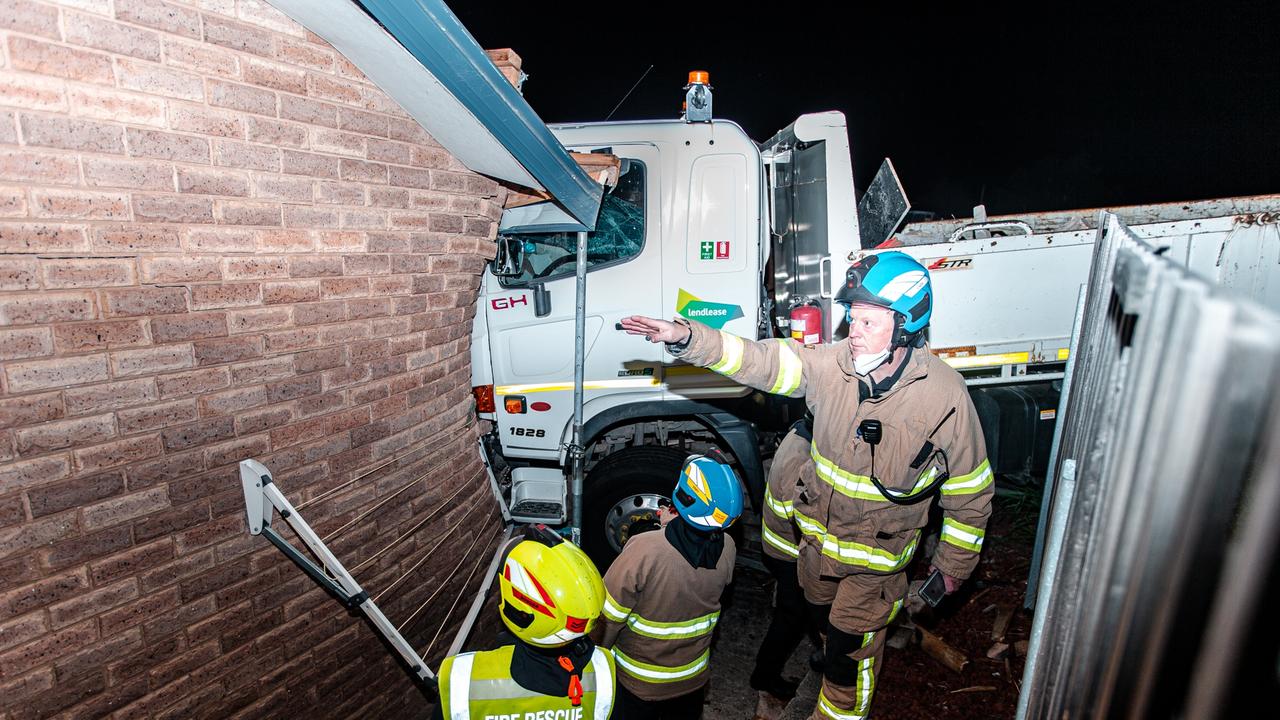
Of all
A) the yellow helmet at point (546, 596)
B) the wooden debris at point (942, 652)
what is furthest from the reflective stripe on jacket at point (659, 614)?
the wooden debris at point (942, 652)

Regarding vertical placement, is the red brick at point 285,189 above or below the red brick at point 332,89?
below

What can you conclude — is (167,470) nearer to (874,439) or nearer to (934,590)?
(874,439)

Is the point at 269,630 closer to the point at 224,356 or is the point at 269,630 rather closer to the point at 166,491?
the point at 166,491

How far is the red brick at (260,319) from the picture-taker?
2.22 meters

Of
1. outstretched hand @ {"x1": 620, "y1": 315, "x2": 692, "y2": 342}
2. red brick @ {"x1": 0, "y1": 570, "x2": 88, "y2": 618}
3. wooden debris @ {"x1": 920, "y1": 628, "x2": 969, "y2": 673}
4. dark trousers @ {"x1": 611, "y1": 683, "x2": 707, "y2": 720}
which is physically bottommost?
wooden debris @ {"x1": 920, "y1": 628, "x2": 969, "y2": 673}

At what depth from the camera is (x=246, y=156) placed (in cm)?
215

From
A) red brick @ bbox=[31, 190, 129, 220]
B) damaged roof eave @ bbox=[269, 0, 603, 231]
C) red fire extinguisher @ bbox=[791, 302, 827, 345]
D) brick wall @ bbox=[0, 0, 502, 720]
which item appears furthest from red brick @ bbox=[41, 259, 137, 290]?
red fire extinguisher @ bbox=[791, 302, 827, 345]

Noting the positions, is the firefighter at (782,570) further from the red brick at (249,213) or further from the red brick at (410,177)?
the red brick at (249,213)

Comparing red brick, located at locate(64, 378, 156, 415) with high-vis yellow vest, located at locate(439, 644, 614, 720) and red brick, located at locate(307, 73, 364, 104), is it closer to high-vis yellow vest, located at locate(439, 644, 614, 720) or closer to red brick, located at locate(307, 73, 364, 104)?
red brick, located at locate(307, 73, 364, 104)

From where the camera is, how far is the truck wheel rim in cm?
418

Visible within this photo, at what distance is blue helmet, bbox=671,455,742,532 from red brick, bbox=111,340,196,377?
5.73 ft

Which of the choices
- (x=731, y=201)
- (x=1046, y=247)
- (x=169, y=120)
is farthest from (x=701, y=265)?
(x=169, y=120)

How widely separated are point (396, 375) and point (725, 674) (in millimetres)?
2489

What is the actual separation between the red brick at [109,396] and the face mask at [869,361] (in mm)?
2537
